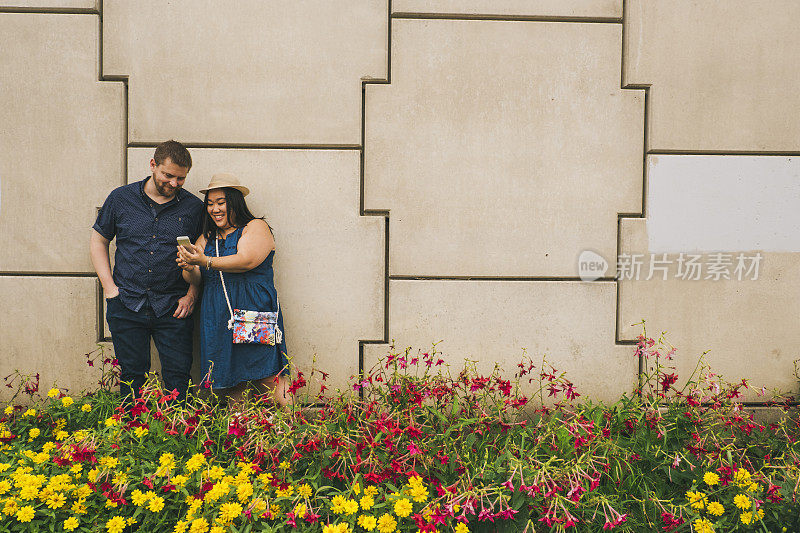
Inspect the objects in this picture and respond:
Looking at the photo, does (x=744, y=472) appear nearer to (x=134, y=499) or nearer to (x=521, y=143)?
(x=521, y=143)

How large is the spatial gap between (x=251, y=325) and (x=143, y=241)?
845 mm

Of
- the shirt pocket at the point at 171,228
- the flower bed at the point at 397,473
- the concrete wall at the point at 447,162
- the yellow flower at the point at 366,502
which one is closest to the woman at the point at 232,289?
the shirt pocket at the point at 171,228

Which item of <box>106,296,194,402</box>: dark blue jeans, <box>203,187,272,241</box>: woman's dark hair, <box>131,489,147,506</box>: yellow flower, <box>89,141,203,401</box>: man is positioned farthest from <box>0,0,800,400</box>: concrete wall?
<box>131,489,147,506</box>: yellow flower

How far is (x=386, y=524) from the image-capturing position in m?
2.11

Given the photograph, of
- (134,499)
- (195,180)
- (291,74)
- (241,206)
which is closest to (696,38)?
(291,74)

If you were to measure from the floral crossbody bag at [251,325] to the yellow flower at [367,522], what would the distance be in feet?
4.62

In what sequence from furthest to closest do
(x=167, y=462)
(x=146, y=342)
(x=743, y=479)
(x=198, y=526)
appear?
(x=146, y=342), (x=743, y=479), (x=167, y=462), (x=198, y=526)

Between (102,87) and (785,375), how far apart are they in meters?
5.18

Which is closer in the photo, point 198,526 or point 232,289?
point 198,526

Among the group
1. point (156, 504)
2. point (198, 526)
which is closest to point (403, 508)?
point (198, 526)

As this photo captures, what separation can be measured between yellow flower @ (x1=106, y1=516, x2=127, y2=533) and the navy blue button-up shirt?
1.37 m

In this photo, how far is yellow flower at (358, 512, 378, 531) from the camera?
208 cm

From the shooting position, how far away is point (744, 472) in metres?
2.38

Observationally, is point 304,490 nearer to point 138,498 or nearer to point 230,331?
point 138,498
